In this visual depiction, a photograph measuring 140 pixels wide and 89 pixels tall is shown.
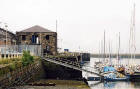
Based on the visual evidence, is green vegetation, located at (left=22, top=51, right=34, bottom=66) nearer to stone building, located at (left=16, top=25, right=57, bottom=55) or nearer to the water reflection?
the water reflection

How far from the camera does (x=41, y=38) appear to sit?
64250mm

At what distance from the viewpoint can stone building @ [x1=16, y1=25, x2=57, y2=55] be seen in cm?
6400

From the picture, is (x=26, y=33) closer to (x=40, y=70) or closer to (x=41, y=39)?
(x=41, y=39)

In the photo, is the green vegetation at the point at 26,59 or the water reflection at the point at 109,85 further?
the water reflection at the point at 109,85

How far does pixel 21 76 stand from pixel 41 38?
29.0 m

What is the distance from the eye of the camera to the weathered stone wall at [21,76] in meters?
28.6

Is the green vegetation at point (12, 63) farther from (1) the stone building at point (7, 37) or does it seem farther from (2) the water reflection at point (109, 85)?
(2) the water reflection at point (109, 85)

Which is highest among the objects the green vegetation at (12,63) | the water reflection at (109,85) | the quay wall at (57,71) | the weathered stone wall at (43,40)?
the weathered stone wall at (43,40)

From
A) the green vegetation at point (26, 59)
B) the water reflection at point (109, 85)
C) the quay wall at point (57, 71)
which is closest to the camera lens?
the green vegetation at point (26, 59)

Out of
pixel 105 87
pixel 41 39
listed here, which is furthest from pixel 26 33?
pixel 105 87

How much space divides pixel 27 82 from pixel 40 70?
11722mm

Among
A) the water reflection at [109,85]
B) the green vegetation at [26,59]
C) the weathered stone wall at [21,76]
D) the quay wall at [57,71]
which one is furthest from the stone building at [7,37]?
the water reflection at [109,85]

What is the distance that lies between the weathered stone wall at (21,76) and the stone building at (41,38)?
13068mm

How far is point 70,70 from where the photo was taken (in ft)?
181
